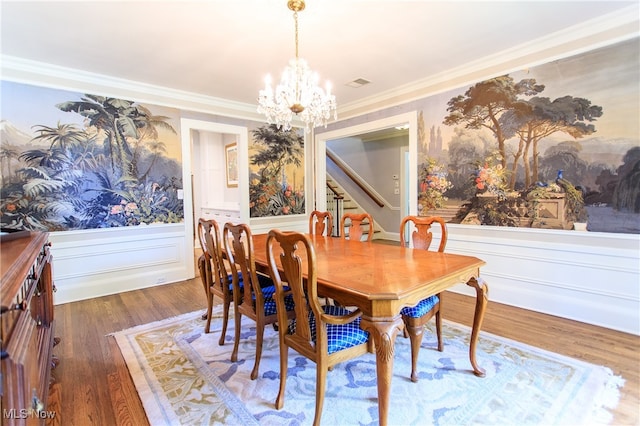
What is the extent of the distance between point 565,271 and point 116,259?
479 centimetres

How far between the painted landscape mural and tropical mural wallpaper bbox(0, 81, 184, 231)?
336cm

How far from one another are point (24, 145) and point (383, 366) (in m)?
3.98

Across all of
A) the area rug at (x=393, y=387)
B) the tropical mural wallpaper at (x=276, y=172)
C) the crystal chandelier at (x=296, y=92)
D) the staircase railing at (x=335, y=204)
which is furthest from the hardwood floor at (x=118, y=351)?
the staircase railing at (x=335, y=204)

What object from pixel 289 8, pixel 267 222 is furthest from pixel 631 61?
pixel 267 222

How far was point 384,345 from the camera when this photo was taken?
4.54 ft

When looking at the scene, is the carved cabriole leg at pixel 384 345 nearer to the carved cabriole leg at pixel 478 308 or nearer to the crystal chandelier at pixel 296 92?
the carved cabriole leg at pixel 478 308

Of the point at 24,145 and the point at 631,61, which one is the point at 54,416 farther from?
the point at 631,61

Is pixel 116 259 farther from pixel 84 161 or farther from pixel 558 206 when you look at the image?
pixel 558 206

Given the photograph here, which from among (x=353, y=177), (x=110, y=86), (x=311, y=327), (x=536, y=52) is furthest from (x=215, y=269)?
(x=353, y=177)

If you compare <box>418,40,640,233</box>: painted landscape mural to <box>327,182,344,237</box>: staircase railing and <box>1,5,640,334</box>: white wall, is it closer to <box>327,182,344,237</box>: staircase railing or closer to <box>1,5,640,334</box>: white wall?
<box>1,5,640,334</box>: white wall

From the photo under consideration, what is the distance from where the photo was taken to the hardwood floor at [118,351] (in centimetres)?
173

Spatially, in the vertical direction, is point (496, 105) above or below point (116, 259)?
above

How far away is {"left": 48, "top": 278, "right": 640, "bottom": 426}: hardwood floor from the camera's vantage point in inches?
68.1

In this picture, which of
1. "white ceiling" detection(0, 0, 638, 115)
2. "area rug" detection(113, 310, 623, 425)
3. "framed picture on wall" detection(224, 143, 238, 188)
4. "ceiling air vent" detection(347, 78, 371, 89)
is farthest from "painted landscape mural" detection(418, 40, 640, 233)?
"framed picture on wall" detection(224, 143, 238, 188)
